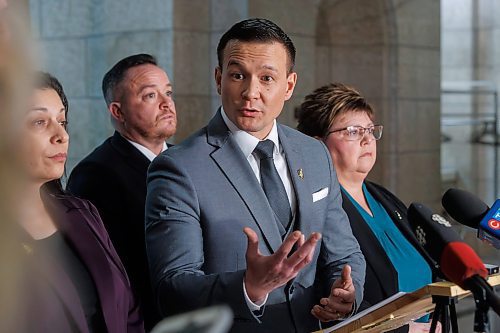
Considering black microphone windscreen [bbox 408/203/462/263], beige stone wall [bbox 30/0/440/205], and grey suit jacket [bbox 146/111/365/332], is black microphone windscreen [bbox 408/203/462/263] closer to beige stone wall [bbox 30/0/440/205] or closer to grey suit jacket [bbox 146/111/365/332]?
grey suit jacket [bbox 146/111/365/332]

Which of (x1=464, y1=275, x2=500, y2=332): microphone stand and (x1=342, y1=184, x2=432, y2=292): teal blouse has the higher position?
(x1=464, y1=275, x2=500, y2=332): microphone stand

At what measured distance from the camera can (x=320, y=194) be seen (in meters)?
2.60

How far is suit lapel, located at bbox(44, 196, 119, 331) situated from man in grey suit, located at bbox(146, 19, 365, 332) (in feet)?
0.50

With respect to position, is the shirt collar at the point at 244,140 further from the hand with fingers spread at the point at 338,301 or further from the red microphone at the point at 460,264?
the red microphone at the point at 460,264

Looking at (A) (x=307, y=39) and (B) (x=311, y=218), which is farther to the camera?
(A) (x=307, y=39)

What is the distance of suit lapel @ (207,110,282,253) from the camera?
241cm

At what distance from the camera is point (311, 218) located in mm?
2510

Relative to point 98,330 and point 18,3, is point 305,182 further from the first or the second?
point 18,3

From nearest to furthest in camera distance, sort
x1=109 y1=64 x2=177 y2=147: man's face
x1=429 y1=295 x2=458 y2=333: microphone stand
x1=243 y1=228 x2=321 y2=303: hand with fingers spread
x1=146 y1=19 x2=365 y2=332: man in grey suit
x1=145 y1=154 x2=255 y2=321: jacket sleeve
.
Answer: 1. x1=429 y1=295 x2=458 y2=333: microphone stand
2. x1=243 y1=228 x2=321 y2=303: hand with fingers spread
3. x1=145 y1=154 x2=255 y2=321: jacket sleeve
4. x1=146 y1=19 x2=365 y2=332: man in grey suit
5. x1=109 y1=64 x2=177 y2=147: man's face

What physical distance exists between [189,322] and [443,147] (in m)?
9.54

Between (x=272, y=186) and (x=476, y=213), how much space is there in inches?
26.6

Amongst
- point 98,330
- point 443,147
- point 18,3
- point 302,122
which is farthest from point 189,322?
point 443,147

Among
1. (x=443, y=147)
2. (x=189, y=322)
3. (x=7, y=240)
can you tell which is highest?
Result: (x=7, y=240)

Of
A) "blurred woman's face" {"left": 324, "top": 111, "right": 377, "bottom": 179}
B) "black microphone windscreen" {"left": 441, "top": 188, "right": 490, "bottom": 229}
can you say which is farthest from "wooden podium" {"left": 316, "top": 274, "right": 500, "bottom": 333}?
"blurred woman's face" {"left": 324, "top": 111, "right": 377, "bottom": 179}
